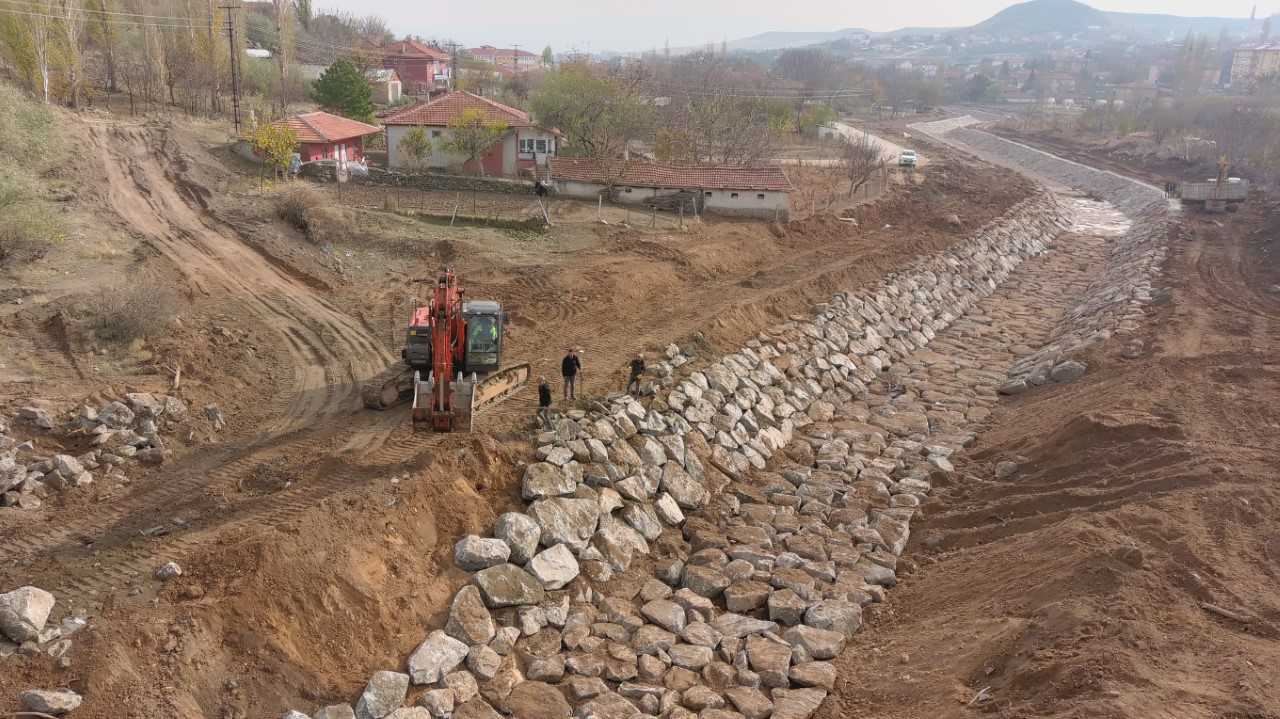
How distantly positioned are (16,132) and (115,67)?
4348cm

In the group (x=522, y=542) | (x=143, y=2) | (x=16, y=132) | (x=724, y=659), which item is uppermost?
(x=143, y=2)

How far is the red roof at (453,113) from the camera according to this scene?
48062 mm

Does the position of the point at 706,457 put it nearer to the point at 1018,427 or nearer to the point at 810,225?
the point at 1018,427

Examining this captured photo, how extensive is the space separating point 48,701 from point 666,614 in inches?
321

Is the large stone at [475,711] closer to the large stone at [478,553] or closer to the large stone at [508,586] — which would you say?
the large stone at [508,586]

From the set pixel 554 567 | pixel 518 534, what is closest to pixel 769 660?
pixel 554 567

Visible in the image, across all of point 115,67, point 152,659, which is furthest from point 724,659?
point 115,67

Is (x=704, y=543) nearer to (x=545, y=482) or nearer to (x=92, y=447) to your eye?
(x=545, y=482)

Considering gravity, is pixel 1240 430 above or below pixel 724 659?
above

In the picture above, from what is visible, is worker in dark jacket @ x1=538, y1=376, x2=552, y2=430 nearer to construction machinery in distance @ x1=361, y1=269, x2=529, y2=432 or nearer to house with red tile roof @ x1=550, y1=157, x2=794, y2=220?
construction machinery in distance @ x1=361, y1=269, x2=529, y2=432

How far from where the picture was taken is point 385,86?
269 ft

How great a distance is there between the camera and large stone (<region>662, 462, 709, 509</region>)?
17.9 meters

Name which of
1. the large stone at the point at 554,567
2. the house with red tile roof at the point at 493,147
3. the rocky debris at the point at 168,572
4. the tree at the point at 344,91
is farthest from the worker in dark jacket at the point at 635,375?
the tree at the point at 344,91

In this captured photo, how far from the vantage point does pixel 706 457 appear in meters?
19.5
